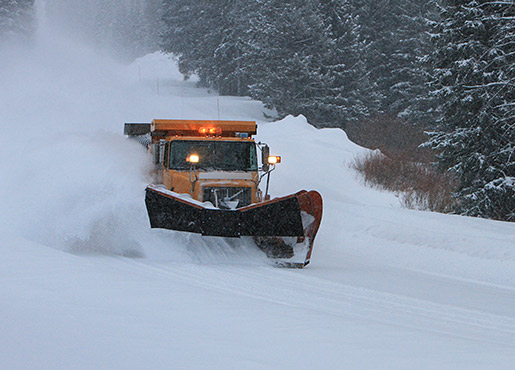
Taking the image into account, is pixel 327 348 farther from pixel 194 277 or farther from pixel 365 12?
pixel 365 12

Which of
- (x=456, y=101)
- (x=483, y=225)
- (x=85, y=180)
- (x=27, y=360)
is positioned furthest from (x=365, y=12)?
(x=27, y=360)

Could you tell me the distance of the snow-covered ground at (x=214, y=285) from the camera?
374 centimetres

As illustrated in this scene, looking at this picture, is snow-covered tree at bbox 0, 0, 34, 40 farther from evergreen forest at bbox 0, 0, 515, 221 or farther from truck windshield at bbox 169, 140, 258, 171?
truck windshield at bbox 169, 140, 258, 171

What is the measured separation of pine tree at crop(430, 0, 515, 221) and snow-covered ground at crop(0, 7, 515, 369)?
237 cm

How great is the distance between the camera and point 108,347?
3.69 meters

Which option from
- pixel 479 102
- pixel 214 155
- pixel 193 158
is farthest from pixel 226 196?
pixel 479 102

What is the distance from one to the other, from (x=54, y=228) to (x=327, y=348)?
5358 mm

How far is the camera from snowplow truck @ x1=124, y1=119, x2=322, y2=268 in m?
8.04

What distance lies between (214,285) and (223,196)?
3015 mm

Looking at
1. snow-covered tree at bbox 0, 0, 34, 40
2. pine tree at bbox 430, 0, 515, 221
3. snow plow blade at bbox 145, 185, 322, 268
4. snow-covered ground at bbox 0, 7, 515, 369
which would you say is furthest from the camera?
snow-covered tree at bbox 0, 0, 34, 40

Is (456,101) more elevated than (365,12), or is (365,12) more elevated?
(365,12)

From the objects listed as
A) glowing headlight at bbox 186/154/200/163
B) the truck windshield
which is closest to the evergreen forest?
the truck windshield

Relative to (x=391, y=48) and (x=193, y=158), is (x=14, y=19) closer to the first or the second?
(x=391, y=48)

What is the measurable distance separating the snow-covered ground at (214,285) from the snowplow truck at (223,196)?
1.34ft
